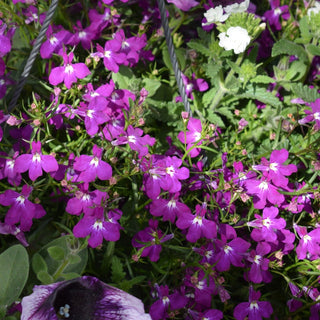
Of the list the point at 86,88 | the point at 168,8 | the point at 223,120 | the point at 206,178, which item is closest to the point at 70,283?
the point at 206,178

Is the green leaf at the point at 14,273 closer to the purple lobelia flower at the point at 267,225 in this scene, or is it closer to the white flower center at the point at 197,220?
the white flower center at the point at 197,220

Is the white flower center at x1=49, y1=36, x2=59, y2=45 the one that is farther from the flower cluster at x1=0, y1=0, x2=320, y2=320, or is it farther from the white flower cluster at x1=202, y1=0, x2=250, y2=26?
the white flower cluster at x1=202, y1=0, x2=250, y2=26

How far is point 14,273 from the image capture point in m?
0.97

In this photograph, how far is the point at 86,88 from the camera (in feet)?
4.12

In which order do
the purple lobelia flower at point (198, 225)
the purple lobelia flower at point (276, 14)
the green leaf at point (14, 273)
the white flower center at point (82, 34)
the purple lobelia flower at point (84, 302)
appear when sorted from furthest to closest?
the purple lobelia flower at point (276, 14) → the white flower center at point (82, 34) → the purple lobelia flower at point (198, 225) → the green leaf at point (14, 273) → the purple lobelia flower at point (84, 302)

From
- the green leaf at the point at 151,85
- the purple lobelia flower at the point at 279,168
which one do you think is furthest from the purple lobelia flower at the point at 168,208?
the green leaf at the point at 151,85

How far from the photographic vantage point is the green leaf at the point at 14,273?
0.97 m

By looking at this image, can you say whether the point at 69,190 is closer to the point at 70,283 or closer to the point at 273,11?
the point at 70,283

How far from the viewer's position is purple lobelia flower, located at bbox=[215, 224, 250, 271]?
1086mm

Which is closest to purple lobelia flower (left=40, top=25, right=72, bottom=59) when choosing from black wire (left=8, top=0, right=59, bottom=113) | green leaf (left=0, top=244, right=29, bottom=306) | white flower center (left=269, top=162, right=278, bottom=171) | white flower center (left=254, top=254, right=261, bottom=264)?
black wire (left=8, top=0, right=59, bottom=113)

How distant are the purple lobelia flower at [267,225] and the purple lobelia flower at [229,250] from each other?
1.9 inches

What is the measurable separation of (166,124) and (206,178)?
284 mm

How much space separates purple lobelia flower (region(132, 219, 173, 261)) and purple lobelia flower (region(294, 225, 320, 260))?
323 millimetres

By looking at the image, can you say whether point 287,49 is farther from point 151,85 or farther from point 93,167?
point 93,167
